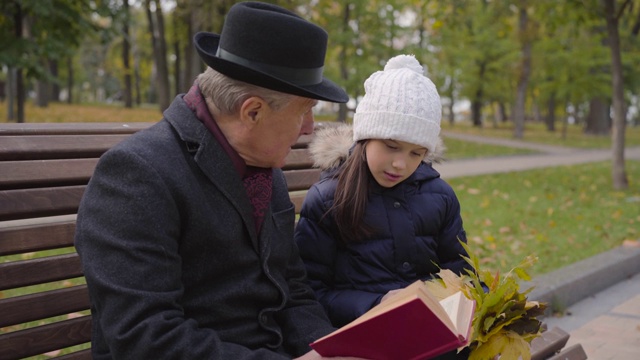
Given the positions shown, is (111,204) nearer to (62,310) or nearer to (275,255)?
(275,255)

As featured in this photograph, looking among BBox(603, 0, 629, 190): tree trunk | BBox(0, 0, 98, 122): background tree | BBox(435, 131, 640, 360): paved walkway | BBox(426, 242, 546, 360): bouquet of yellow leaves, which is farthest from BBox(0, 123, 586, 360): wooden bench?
BBox(603, 0, 629, 190): tree trunk

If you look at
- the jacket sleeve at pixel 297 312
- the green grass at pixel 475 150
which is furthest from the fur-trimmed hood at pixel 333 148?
the green grass at pixel 475 150

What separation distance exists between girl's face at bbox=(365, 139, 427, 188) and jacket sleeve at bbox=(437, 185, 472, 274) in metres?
0.24

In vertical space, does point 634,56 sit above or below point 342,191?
above

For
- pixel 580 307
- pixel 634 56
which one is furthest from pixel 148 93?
pixel 580 307

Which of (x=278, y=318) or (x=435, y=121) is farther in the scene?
(x=435, y=121)

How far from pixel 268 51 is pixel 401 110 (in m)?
0.86

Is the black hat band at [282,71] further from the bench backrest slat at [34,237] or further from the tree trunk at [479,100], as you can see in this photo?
the tree trunk at [479,100]

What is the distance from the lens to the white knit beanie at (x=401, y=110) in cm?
275

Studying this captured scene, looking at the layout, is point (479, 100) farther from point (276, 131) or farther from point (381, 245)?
point (276, 131)

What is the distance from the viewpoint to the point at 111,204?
1.82 m

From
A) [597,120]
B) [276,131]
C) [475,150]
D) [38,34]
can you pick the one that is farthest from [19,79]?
[597,120]

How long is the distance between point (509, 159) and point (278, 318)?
676 inches

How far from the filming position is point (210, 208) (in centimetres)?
201
